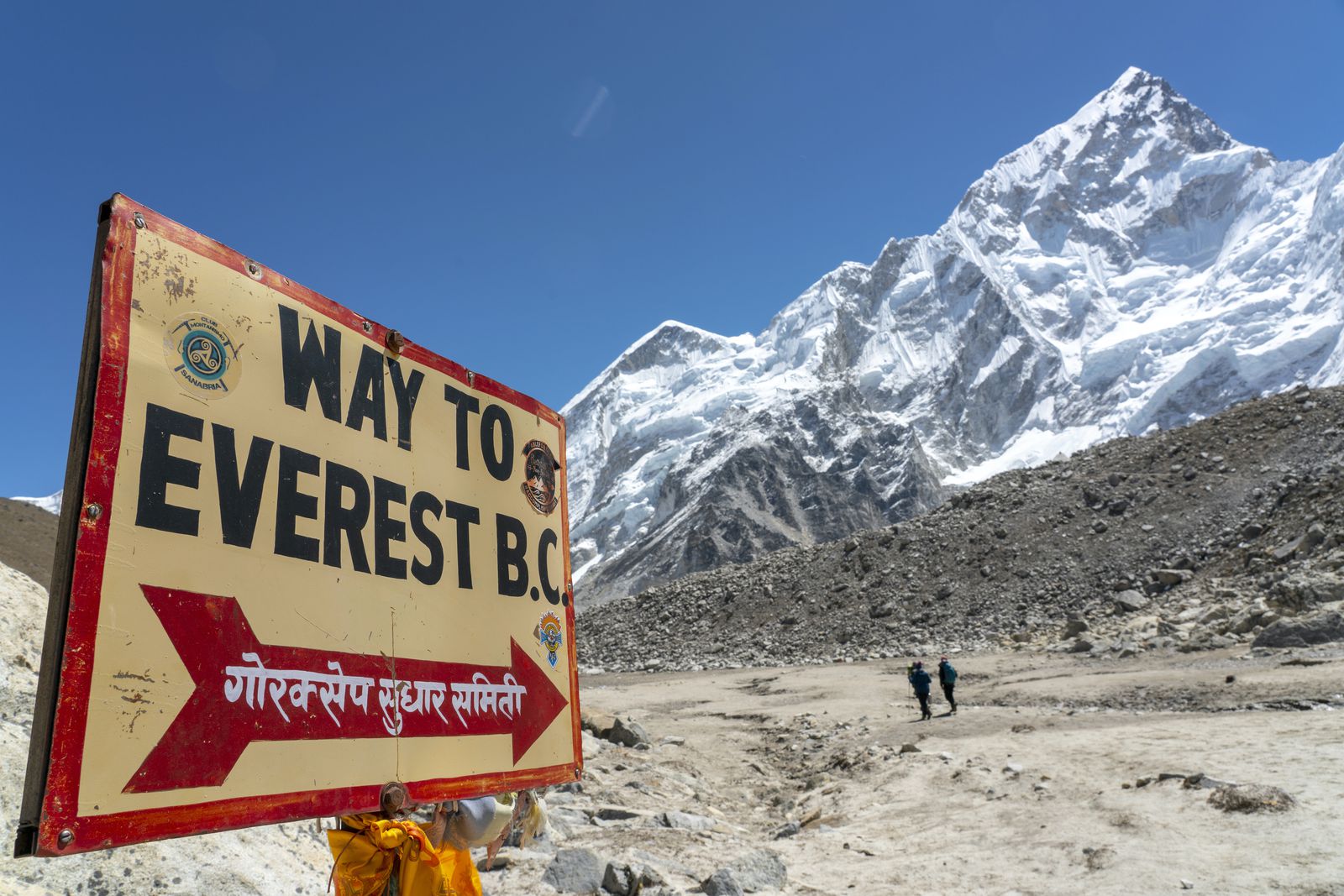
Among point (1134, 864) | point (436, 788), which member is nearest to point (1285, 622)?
point (1134, 864)

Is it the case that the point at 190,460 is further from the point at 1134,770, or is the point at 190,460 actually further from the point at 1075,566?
the point at 1075,566

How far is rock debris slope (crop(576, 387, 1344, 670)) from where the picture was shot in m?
22.2

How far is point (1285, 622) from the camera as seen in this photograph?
1633 centimetres

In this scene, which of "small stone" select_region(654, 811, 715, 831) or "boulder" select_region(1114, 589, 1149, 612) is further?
"boulder" select_region(1114, 589, 1149, 612)

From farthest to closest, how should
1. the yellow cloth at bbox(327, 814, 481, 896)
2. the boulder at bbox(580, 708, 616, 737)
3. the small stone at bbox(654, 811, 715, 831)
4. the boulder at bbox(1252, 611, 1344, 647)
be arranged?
the boulder at bbox(1252, 611, 1344, 647), the boulder at bbox(580, 708, 616, 737), the small stone at bbox(654, 811, 715, 831), the yellow cloth at bbox(327, 814, 481, 896)

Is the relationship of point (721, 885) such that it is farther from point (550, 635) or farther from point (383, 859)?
point (383, 859)

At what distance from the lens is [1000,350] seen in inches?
6078

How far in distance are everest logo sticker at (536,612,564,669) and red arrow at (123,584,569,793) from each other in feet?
1.12

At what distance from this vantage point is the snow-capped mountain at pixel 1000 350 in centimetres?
11400

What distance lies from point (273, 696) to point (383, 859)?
0.57m

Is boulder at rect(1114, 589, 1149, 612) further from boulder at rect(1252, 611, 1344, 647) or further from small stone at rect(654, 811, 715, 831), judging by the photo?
small stone at rect(654, 811, 715, 831)

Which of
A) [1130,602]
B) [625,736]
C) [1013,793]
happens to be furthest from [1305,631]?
[625,736]

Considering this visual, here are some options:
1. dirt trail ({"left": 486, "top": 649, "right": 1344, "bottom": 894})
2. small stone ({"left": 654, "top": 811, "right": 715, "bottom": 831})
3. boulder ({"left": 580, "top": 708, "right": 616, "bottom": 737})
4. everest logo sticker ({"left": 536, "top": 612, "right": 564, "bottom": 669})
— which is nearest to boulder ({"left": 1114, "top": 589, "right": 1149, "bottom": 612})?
dirt trail ({"left": 486, "top": 649, "right": 1344, "bottom": 894})

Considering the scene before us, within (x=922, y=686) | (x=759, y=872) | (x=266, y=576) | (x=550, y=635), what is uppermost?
(x=266, y=576)
